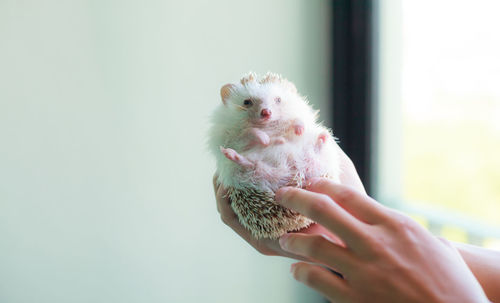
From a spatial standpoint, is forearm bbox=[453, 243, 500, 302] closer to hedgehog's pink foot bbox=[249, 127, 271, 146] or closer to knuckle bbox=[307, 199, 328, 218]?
knuckle bbox=[307, 199, 328, 218]

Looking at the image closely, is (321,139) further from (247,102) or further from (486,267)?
(486,267)

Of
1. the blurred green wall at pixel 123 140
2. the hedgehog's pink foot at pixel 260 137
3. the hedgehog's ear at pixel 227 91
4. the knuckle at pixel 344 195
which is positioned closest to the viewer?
the knuckle at pixel 344 195

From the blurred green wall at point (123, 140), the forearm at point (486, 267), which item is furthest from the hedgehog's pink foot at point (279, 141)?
the blurred green wall at point (123, 140)

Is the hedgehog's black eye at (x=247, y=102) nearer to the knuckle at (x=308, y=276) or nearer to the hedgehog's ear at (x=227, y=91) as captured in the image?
the hedgehog's ear at (x=227, y=91)

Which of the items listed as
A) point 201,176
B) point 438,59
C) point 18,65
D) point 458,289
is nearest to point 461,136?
point 438,59

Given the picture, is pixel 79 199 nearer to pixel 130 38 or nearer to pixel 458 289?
pixel 130 38

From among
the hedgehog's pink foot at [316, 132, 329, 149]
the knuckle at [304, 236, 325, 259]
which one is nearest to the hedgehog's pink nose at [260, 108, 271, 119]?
the hedgehog's pink foot at [316, 132, 329, 149]

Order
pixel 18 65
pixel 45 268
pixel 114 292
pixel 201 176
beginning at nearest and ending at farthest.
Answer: pixel 18 65 < pixel 45 268 < pixel 114 292 < pixel 201 176

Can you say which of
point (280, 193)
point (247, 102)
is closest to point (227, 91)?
point (247, 102)
